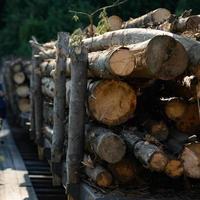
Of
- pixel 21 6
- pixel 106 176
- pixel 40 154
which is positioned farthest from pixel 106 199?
pixel 21 6

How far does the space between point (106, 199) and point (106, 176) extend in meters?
0.37

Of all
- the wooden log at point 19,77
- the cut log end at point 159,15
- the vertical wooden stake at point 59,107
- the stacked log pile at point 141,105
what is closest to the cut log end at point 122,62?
the stacked log pile at point 141,105

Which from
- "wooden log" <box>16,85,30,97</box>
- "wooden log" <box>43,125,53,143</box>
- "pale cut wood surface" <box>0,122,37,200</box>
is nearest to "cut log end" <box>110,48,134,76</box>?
"pale cut wood surface" <box>0,122,37,200</box>

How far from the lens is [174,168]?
5395 millimetres

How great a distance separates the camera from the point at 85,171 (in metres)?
6.44

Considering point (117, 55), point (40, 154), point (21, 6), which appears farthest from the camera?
point (21, 6)

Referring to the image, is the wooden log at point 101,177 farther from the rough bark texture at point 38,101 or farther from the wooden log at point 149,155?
the rough bark texture at point 38,101

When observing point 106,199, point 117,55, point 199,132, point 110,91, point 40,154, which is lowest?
point 40,154

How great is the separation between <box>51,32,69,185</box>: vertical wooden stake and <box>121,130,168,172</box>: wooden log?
2.27m

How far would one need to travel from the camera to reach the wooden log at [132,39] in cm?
517

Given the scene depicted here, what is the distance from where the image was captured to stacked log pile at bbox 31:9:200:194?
16.8 feet

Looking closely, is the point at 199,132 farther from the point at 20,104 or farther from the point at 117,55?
the point at 20,104

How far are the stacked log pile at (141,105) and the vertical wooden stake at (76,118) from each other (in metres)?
0.03

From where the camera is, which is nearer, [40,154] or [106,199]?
[106,199]
